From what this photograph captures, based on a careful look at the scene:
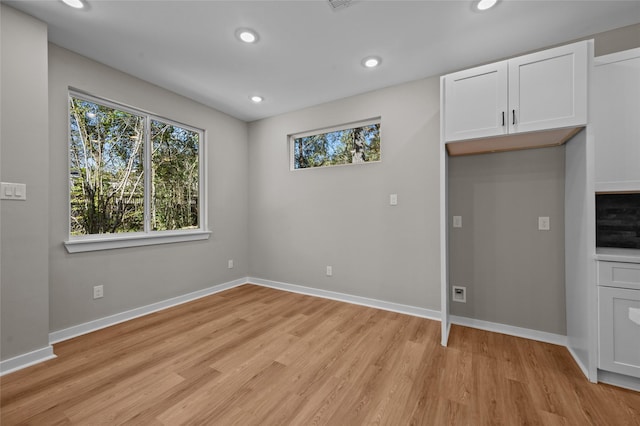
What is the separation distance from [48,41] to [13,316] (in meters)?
2.31

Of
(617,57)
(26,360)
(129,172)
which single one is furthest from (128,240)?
(617,57)

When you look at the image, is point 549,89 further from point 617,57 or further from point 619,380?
point 619,380

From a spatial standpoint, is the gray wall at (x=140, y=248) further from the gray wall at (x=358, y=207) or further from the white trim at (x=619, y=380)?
the white trim at (x=619, y=380)

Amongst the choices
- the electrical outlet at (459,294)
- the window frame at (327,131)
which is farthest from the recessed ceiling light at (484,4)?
the electrical outlet at (459,294)

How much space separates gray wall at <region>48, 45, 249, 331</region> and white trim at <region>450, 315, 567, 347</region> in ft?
10.4

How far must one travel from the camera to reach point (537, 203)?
2430 mm

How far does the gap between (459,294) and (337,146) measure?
2330 millimetres

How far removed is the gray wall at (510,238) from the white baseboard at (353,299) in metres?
0.33

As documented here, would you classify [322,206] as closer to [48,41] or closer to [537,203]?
[537,203]

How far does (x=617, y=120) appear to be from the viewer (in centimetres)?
193

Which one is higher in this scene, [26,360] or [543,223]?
[543,223]

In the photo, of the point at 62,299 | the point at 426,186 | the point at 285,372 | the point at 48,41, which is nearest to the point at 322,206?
the point at 426,186

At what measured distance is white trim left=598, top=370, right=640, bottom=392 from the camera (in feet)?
5.74

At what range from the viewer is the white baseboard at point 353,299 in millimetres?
2942
